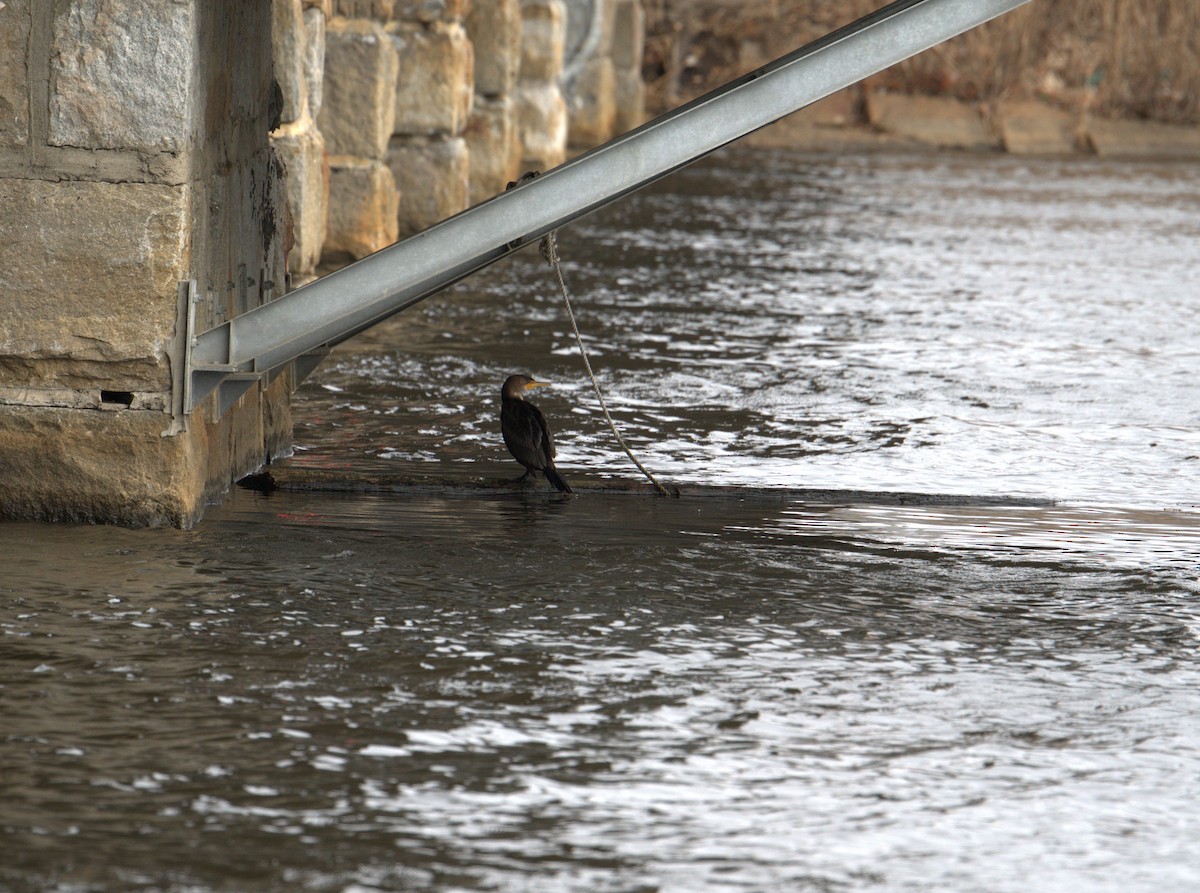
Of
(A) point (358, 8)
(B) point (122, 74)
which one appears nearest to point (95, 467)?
(B) point (122, 74)

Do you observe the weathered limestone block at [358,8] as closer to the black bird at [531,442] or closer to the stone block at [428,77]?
the stone block at [428,77]

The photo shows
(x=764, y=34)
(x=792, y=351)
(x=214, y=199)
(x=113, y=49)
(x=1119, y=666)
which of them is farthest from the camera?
(x=764, y=34)

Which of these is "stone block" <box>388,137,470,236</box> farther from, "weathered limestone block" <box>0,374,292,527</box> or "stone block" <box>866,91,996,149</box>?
"stone block" <box>866,91,996,149</box>

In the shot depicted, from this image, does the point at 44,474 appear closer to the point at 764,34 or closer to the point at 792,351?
the point at 792,351

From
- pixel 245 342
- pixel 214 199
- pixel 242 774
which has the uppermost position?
pixel 214 199

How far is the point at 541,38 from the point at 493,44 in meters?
2.74

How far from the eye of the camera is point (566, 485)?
15.8 ft

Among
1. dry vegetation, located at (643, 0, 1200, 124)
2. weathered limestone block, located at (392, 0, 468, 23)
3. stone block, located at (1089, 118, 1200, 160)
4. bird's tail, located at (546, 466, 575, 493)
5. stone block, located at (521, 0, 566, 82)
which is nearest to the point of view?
bird's tail, located at (546, 466, 575, 493)

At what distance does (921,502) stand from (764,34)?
826 inches

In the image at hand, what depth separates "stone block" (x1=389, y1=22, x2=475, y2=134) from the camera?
11.1m

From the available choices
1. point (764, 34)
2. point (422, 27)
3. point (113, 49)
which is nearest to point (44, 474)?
point (113, 49)

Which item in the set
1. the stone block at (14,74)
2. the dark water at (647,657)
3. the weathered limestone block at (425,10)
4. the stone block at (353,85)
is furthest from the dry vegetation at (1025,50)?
the stone block at (14,74)

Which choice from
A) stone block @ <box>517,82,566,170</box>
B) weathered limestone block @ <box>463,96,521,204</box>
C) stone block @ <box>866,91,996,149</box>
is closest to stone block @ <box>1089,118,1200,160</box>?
stone block @ <box>866,91,996,149</box>

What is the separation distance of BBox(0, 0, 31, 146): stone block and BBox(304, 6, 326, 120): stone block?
11.4ft
